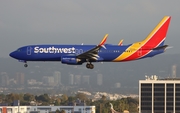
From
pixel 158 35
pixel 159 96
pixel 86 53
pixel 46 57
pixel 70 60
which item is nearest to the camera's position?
pixel 70 60

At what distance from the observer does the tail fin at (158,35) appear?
4483 inches

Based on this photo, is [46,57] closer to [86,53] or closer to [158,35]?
[86,53]

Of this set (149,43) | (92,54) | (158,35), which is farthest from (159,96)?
(92,54)

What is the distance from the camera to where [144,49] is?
4336 inches

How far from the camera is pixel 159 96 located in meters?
196

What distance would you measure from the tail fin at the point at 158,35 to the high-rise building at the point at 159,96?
233 feet

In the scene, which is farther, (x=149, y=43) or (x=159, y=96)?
(x=159, y=96)

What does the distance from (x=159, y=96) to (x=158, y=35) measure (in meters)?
79.7

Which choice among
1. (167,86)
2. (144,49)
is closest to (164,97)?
(167,86)

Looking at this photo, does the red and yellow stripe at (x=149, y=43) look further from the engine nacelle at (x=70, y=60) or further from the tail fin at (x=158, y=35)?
the engine nacelle at (x=70, y=60)

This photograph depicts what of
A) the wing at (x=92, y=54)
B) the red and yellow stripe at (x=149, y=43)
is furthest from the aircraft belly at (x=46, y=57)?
the red and yellow stripe at (x=149, y=43)

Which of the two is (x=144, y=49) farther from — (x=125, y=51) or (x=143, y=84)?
(x=143, y=84)

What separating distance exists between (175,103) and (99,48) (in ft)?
308

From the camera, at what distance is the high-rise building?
193875 mm
